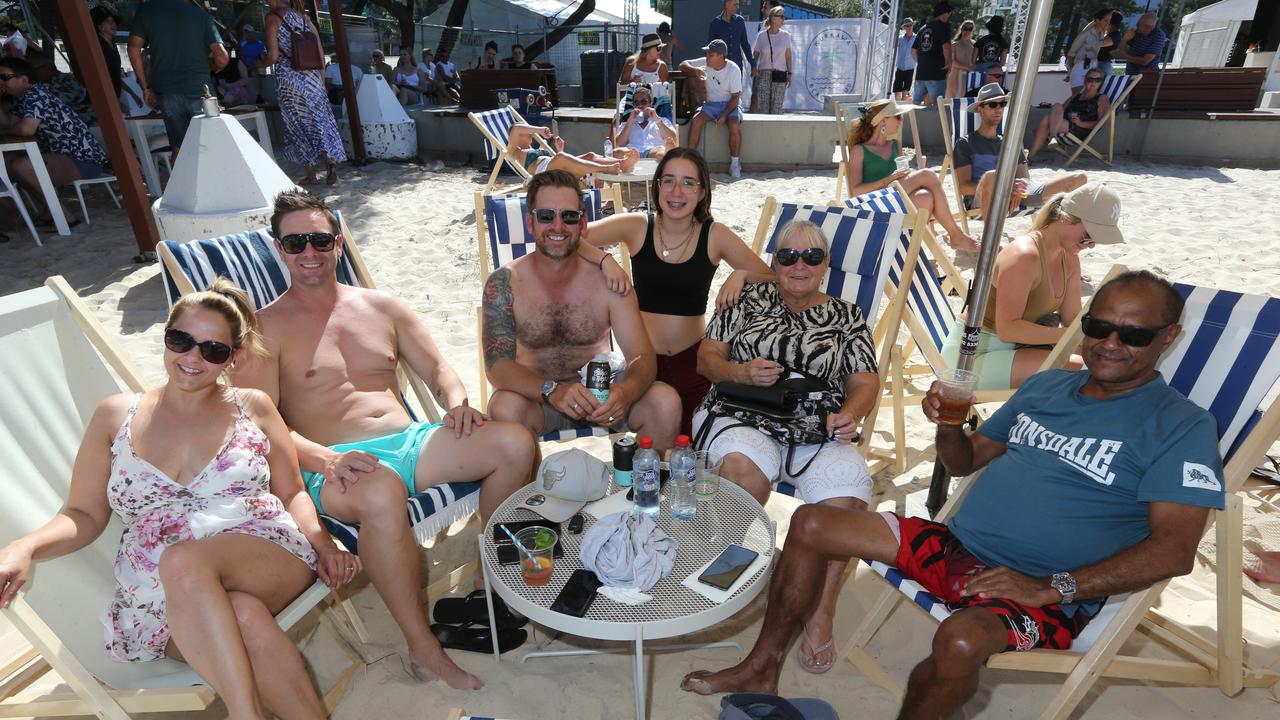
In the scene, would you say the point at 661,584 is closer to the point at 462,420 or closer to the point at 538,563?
the point at 538,563

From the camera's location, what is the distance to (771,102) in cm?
1159

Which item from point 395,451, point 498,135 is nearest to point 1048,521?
point 395,451

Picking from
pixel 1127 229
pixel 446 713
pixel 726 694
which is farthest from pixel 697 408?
pixel 1127 229

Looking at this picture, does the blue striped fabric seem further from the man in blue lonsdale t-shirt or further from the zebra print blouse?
the man in blue lonsdale t-shirt

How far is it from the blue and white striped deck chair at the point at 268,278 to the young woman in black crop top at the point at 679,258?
104 centimetres

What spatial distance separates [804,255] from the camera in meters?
2.65

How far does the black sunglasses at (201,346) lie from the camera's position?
189cm

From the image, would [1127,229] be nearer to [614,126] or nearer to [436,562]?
[614,126]

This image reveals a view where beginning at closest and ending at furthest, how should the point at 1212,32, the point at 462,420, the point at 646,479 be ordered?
1. the point at 646,479
2. the point at 462,420
3. the point at 1212,32

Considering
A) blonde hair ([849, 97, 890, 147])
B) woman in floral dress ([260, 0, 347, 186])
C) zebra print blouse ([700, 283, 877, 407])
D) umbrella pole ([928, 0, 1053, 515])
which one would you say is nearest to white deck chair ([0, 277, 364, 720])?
zebra print blouse ([700, 283, 877, 407])

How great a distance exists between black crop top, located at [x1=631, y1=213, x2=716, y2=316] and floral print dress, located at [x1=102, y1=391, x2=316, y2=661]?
1.70 m

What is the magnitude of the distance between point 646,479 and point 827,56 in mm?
11476

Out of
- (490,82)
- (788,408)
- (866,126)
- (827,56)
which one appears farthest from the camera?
(827,56)

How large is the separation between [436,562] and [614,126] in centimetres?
585
